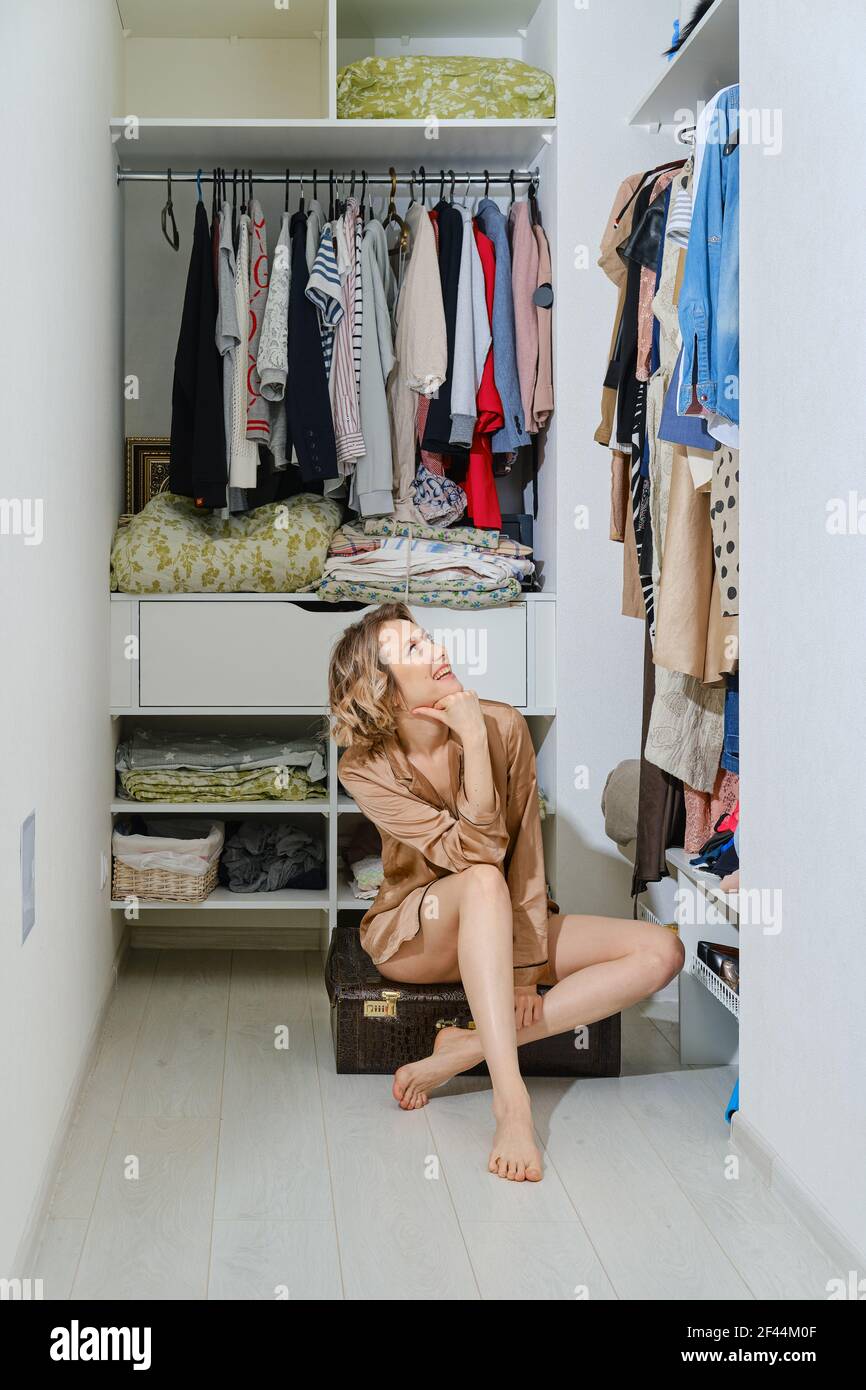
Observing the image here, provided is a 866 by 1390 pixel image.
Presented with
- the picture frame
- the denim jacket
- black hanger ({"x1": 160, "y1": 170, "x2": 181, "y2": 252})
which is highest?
black hanger ({"x1": 160, "y1": 170, "x2": 181, "y2": 252})

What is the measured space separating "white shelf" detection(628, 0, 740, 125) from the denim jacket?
0.25 metres

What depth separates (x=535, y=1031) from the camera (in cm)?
236

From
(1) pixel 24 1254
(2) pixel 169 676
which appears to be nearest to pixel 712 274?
(2) pixel 169 676

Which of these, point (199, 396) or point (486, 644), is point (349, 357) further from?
point (486, 644)

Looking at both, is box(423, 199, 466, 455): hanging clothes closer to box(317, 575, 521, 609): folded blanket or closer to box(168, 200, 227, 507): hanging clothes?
box(317, 575, 521, 609): folded blanket

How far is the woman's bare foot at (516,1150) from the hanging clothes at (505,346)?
1.75m

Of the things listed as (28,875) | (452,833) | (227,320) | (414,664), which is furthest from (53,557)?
(227,320)

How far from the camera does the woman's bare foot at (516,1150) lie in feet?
6.61

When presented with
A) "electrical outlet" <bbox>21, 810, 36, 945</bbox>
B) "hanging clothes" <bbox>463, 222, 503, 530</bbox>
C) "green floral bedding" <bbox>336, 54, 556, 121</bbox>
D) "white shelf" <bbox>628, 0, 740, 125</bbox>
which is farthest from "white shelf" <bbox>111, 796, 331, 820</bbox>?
"white shelf" <bbox>628, 0, 740, 125</bbox>

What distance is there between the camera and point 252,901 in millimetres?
3152

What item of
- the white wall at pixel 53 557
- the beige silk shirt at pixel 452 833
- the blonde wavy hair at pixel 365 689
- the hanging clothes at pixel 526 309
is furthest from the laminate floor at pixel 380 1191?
the hanging clothes at pixel 526 309

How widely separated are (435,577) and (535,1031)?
48.8 inches

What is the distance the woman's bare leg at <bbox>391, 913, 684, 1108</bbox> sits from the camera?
91.4 inches

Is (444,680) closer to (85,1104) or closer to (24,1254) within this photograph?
(85,1104)
